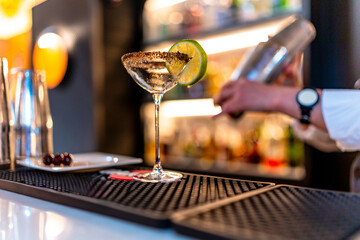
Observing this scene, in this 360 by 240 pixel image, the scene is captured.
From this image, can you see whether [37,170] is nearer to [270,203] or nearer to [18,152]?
[18,152]

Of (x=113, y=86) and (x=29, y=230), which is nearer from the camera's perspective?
(x=29, y=230)

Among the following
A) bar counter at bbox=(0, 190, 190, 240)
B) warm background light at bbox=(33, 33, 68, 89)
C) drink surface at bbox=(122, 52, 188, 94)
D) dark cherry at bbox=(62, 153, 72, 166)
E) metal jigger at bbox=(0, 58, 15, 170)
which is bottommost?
bar counter at bbox=(0, 190, 190, 240)

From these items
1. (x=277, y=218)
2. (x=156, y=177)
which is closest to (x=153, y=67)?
(x=156, y=177)

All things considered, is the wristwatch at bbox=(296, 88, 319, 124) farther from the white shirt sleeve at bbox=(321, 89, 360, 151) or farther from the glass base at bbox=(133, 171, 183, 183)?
the glass base at bbox=(133, 171, 183, 183)

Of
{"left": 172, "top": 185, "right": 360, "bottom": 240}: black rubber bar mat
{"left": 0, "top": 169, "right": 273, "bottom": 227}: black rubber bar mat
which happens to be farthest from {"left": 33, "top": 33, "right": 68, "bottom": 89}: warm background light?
{"left": 172, "top": 185, "right": 360, "bottom": 240}: black rubber bar mat

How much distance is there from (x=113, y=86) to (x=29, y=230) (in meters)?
2.41

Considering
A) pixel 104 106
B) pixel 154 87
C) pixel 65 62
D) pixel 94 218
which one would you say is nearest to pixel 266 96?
pixel 154 87

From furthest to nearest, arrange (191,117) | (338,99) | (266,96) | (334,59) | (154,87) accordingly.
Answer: (191,117) < (334,59) < (266,96) < (338,99) < (154,87)

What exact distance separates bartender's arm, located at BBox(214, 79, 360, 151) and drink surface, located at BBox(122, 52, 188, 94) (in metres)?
0.40

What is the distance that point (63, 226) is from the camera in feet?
1.63

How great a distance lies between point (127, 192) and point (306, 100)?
690 mm

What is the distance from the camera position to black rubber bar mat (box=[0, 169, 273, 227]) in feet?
1.65

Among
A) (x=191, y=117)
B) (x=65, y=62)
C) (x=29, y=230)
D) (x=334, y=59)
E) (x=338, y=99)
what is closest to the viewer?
(x=29, y=230)

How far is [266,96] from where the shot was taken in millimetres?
1202
